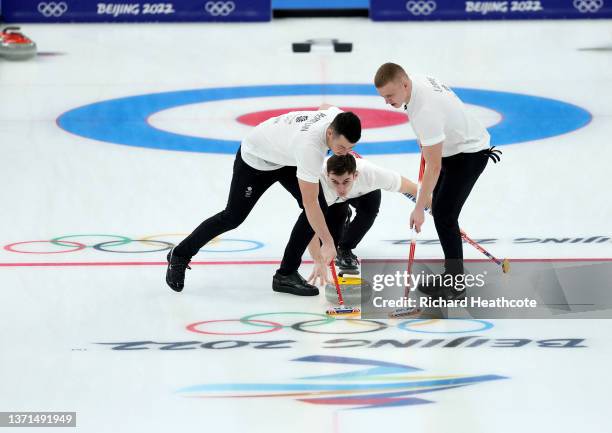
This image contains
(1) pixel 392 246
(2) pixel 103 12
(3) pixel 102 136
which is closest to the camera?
(1) pixel 392 246

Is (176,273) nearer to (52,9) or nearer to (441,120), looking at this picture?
(441,120)

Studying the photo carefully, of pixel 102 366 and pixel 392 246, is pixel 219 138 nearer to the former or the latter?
pixel 392 246

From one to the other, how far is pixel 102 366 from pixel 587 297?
10.7ft

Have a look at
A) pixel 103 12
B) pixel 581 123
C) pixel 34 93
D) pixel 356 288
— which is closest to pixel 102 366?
pixel 356 288

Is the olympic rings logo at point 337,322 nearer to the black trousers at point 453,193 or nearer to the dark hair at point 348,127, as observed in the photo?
the black trousers at point 453,193

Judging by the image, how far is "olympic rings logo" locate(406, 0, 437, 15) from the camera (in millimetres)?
23297

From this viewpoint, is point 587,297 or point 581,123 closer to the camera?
point 587,297

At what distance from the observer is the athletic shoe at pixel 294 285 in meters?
7.43

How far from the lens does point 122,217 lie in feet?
31.9

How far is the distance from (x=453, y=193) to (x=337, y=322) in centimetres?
118

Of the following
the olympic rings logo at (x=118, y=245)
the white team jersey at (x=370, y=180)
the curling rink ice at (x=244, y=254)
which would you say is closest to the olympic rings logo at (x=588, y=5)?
the curling rink ice at (x=244, y=254)

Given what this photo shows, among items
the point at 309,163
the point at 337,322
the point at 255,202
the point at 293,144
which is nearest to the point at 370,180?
the point at 255,202

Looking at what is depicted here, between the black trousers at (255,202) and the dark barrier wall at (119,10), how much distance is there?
16502mm

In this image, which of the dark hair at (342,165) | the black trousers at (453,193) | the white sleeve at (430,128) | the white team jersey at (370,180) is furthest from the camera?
the white team jersey at (370,180)
